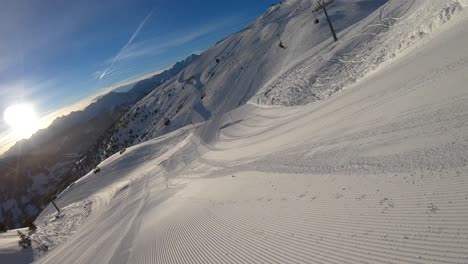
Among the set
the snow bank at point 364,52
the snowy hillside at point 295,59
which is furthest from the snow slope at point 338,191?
the snowy hillside at point 295,59

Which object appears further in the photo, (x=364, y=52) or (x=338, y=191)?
(x=364, y=52)

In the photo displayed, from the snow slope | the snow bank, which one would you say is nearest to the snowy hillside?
the snow bank

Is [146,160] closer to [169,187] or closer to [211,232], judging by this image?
[169,187]

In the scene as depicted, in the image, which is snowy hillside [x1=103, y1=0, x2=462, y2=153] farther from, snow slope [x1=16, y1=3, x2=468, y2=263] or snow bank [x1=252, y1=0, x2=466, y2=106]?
snow slope [x1=16, y1=3, x2=468, y2=263]

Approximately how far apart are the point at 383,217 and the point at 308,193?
12.0 ft

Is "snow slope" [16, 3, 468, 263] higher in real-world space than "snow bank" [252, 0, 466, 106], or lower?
lower

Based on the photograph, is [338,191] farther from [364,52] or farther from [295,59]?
[295,59]

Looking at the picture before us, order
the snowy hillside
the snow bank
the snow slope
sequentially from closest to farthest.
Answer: the snow slope < the snow bank < the snowy hillside

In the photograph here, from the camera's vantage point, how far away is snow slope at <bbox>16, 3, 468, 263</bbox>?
6.88 metres

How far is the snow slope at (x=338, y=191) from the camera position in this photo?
688 centimetres

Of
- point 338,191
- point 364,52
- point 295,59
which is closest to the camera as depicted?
point 338,191

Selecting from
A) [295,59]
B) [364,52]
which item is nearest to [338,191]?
[364,52]

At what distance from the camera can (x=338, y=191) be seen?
9.82 meters

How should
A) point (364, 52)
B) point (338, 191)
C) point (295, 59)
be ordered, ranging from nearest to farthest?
point (338, 191) → point (364, 52) → point (295, 59)
